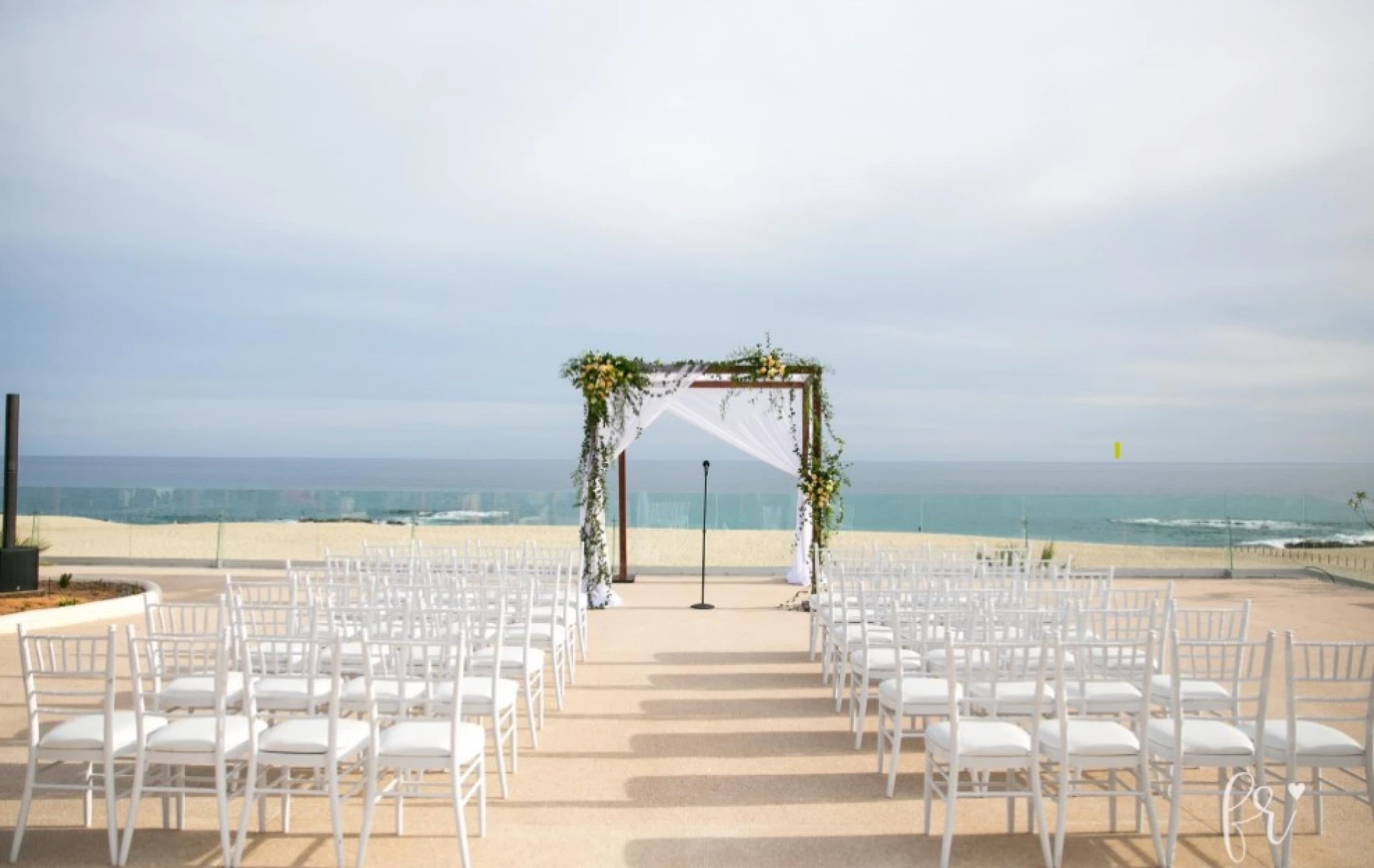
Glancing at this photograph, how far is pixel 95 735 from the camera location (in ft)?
12.1

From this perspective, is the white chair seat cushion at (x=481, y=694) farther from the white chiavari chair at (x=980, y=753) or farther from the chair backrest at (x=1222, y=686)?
the chair backrest at (x=1222, y=686)

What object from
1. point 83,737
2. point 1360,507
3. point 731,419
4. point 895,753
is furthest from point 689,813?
point 1360,507

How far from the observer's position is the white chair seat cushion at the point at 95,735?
12.0ft

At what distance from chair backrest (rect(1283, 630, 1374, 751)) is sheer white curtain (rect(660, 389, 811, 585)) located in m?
5.63

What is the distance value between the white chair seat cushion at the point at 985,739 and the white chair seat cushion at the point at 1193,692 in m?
1.12

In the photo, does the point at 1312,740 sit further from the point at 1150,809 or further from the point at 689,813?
the point at 689,813

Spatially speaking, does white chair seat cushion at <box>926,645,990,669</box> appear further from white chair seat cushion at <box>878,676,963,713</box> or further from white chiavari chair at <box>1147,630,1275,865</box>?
white chiavari chair at <box>1147,630,1275,865</box>

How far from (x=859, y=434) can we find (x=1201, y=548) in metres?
6.93

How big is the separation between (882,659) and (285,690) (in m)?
3.14

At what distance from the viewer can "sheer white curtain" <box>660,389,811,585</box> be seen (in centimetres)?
1189

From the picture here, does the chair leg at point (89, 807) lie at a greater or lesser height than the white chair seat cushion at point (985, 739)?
lesser

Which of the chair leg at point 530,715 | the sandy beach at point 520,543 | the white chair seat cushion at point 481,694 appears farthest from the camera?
the sandy beach at point 520,543

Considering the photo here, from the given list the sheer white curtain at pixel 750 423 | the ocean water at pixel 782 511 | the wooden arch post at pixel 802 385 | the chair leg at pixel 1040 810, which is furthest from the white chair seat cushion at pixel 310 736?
the ocean water at pixel 782 511

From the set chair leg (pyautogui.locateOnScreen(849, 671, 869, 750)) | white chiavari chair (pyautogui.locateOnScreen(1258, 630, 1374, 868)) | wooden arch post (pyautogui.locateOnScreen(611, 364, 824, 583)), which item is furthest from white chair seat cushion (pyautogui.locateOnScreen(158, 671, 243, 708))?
wooden arch post (pyautogui.locateOnScreen(611, 364, 824, 583))
